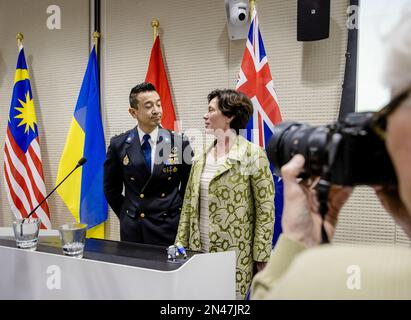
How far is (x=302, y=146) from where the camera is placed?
0.62 meters

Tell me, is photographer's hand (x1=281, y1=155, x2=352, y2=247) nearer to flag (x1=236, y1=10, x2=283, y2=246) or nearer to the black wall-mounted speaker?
flag (x1=236, y1=10, x2=283, y2=246)

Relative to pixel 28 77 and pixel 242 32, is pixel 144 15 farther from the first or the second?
pixel 28 77

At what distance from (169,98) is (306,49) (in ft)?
3.15

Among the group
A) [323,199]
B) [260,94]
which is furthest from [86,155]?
Result: [323,199]

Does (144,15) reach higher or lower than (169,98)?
higher

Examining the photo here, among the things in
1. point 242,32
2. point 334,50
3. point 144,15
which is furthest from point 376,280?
point 144,15

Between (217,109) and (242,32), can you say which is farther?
(242,32)

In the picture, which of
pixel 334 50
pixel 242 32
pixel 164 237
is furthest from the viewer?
pixel 242 32

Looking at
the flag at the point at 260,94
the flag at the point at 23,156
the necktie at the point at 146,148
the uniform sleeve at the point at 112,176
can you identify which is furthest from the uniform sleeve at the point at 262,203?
the flag at the point at 23,156

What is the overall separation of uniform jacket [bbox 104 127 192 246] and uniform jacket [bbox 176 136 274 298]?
268 millimetres

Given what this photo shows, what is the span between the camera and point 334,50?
2.11 m

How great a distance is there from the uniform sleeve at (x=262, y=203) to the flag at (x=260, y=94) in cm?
45

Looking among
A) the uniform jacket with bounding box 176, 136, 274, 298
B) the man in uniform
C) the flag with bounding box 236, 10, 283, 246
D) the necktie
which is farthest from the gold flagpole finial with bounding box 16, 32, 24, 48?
the uniform jacket with bounding box 176, 136, 274, 298

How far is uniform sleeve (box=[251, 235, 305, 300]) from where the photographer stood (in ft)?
1.60
